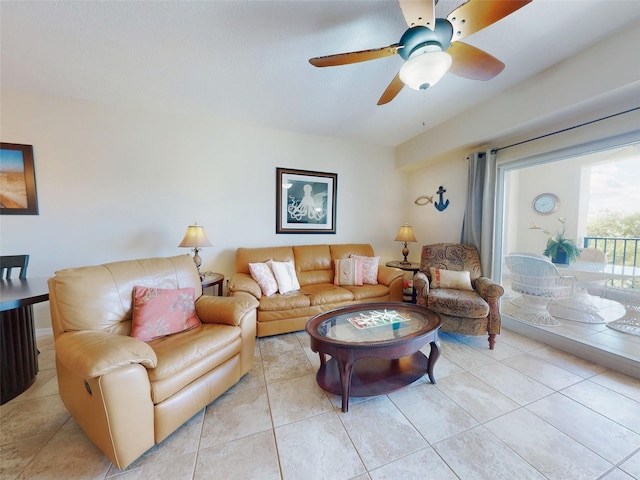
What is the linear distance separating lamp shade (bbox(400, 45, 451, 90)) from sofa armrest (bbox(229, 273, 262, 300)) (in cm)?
223

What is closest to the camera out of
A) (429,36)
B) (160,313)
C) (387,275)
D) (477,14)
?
(477,14)

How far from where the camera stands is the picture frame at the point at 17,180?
7.61ft

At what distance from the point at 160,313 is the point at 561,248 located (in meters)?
3.76

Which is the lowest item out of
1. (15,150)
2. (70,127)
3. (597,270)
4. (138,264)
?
(597,270)

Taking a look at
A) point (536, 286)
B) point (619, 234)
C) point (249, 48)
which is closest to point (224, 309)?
point (249, 48)

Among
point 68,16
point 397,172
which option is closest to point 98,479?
point 68,16

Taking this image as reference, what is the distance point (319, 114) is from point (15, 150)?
317 centimetres

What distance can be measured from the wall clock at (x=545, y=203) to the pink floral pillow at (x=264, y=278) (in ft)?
10.3

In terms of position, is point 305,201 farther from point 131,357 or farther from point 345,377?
point 131,357

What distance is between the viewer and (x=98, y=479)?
1101 mm

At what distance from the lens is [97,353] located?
1.05m

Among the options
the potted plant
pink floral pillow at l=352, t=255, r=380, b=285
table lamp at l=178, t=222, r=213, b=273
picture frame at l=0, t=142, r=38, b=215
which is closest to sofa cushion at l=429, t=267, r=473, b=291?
pink floral pillow at l=352, t=255, r=380, b=285

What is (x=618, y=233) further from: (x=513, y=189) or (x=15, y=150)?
(x=15, y=150)

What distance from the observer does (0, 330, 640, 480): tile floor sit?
1.14 meters
